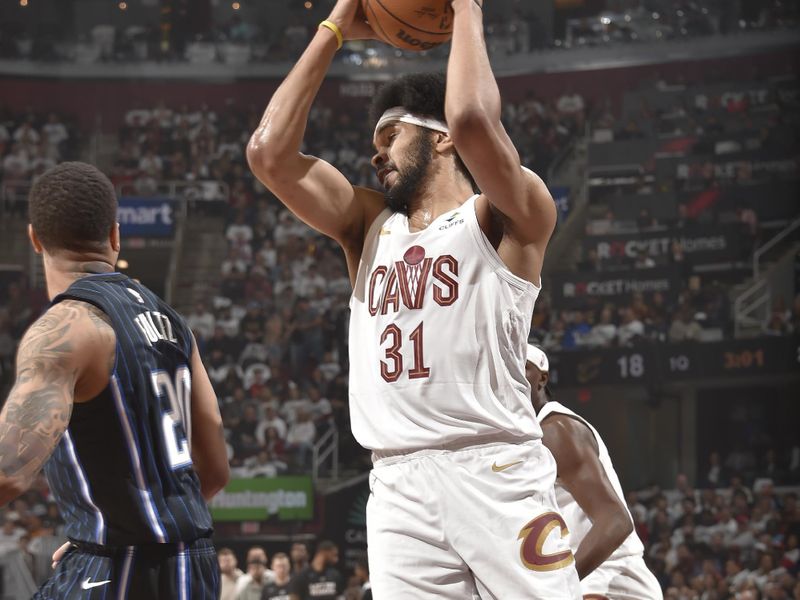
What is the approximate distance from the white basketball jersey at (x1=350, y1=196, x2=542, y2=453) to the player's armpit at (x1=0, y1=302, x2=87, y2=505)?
0.95 metres

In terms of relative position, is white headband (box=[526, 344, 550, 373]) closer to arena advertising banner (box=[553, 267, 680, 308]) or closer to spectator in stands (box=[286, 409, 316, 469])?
spectator in stands (box=[286, 409, 316, 469])

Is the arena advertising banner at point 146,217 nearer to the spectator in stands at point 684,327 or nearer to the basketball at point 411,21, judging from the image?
the spectator in stands at point 684,327

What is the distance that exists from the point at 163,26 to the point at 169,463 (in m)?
20.0

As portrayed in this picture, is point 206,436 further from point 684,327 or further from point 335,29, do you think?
point 684,327

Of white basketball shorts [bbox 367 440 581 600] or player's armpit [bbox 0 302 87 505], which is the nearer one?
player's armpit [bbox 0 302 87 505]

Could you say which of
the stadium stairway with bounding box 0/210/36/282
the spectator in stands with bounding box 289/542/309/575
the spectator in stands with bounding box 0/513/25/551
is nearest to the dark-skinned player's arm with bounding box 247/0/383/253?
the spectator in stands with bounding box 289/542/309/575

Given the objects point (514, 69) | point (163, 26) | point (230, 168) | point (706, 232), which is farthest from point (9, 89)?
Result: point (706, 232)

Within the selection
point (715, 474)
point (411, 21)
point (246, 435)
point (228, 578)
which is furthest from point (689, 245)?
point (411, 21)

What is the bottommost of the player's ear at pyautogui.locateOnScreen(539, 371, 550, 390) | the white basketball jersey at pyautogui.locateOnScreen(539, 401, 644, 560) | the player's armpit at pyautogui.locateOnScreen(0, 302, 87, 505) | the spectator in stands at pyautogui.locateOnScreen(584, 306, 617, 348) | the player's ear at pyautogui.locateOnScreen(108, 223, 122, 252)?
the spectator in stands at pyautogui.locateOnScreen(584, 306, 617, 348)

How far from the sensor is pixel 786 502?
15.0 meters

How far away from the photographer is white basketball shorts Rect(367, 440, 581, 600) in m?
3.03

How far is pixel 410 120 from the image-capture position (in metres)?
3.53

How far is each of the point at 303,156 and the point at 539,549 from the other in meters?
1.42

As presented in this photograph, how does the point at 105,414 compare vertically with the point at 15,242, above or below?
below
